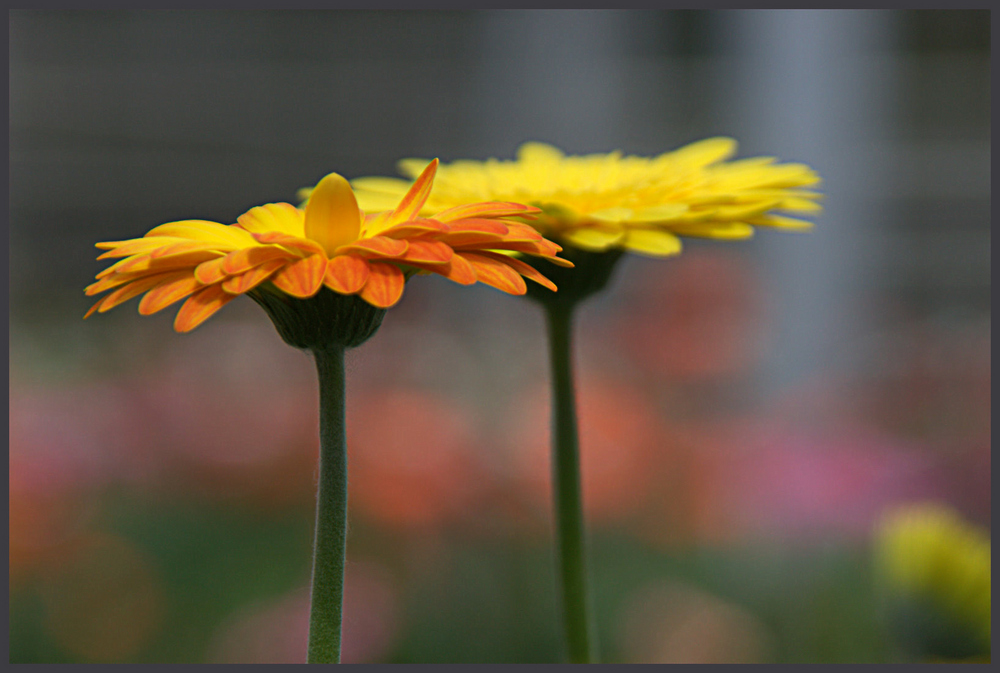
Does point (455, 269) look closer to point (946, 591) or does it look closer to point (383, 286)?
point (383, 286)

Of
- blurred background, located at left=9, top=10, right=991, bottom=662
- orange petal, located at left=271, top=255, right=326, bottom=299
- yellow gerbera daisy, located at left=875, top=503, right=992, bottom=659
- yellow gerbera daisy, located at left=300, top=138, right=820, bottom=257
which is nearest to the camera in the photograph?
orange petal, located at left=271, top=255, right=326, bottom=299

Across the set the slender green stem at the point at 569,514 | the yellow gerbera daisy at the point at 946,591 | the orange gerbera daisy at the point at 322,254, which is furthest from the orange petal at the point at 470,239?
the yellow gerbera daisy at the point at 946,591

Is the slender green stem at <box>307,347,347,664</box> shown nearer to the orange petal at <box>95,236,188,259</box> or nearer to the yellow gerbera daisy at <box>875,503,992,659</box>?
the orange petal at <box>95,236,188,259</box>

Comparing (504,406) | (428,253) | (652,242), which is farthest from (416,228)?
(504,406)

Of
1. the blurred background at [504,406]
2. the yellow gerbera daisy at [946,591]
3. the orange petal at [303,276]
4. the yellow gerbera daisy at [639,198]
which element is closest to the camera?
the orange petal at [303,276]

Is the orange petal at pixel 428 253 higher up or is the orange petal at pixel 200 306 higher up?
the orange petal at pixel 428 253

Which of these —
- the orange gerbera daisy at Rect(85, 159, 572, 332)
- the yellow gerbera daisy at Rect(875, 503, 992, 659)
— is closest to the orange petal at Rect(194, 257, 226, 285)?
the orange gerbera daisy at Rect(85, 159, 572, 332)

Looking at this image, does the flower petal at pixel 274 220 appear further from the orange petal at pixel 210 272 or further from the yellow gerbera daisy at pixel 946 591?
the yellow gerbera daisy at pixel 946 591
